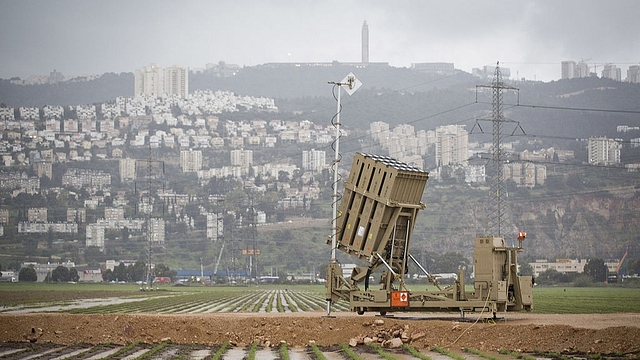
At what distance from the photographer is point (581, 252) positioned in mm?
175250

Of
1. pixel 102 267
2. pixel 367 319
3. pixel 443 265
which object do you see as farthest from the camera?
pixel 102 267

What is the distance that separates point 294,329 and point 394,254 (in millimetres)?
4554

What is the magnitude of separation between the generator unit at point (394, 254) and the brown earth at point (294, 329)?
81 cm

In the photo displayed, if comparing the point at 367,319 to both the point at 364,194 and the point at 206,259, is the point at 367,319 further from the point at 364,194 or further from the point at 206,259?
the point at 206,259

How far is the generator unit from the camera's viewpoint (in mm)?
28812

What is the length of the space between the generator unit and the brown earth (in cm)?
81

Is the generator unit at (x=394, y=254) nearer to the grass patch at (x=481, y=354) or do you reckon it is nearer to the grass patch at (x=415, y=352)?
the grass patch at (x=415, y=352)

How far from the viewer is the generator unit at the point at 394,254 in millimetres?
28812

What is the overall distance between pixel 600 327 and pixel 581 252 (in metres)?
157

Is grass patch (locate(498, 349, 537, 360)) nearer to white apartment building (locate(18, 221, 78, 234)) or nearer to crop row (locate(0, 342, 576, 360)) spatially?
crop row (locate(0, 342, 576, 360))

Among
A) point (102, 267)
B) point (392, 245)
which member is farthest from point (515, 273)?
point (102, 267)

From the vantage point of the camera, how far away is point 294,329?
2789cm

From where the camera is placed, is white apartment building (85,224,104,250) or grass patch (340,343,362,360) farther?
white apartment building (85,224,104,250)

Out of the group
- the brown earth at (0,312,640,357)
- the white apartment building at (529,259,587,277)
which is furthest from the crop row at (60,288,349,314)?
the white apartment building at (529,259,587,277)
